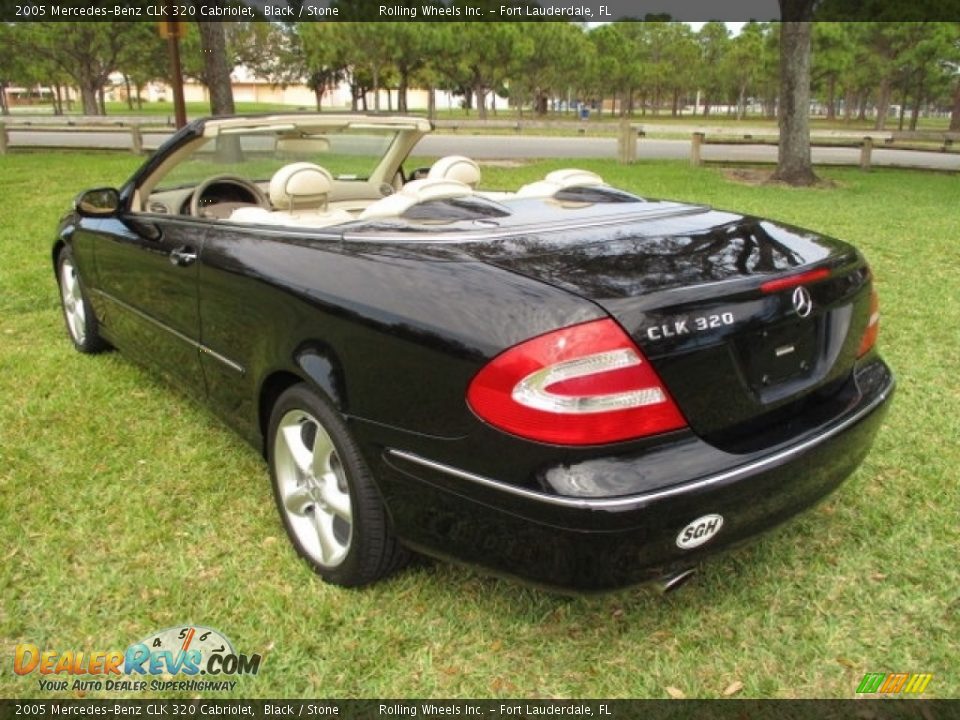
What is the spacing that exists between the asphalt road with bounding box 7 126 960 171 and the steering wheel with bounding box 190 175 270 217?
15241 millimetres

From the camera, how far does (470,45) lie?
43.9 m

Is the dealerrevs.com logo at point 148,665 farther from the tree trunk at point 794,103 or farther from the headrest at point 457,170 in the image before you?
the tree trunk at point 794,103

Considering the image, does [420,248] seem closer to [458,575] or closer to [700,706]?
[458,575]

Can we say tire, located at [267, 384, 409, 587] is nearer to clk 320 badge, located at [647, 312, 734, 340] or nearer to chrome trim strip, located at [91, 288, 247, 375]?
chrome trim strip, located at [91, 288, 247, 375]

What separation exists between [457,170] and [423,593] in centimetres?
206

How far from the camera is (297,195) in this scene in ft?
10.7

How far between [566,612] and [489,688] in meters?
0.39

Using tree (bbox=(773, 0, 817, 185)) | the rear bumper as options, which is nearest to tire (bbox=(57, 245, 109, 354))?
the rear bumper

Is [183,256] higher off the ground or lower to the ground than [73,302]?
higher

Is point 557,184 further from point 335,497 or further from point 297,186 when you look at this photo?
point 335,497

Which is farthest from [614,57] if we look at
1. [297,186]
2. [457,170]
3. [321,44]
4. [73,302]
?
[297,186]

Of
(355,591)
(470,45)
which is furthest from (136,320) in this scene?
(470,45)

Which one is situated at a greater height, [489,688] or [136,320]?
[136,320]

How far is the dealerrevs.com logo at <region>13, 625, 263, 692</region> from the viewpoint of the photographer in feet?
7.45
